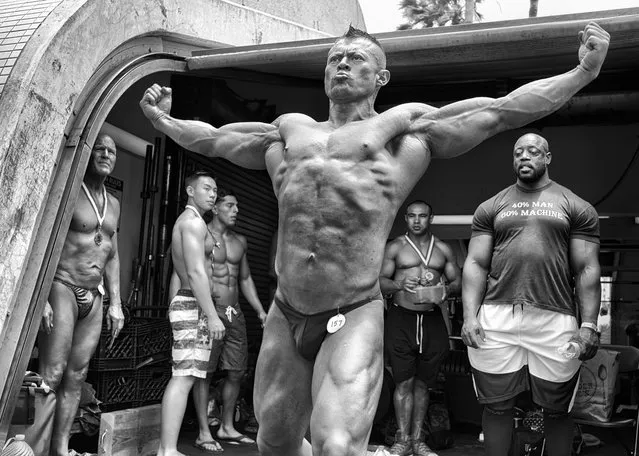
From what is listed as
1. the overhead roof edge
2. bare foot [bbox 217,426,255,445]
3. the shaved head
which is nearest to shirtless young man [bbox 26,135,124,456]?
the overhead roof edge

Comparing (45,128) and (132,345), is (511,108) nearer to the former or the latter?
(45,128)

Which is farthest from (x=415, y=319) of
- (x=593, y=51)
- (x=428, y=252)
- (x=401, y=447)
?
(x=593, y=51)

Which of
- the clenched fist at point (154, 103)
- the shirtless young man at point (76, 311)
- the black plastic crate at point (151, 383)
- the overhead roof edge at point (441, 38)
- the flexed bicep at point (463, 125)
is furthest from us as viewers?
the black plastic crate at point (151, 383)

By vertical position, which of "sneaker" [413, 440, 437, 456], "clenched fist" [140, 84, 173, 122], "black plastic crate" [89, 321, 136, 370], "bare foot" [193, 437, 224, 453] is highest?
"clenched fist" [140, 84, 173, 122]

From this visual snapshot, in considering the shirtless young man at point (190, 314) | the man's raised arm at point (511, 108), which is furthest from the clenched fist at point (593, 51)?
the shirtless young man at point (190, 314)

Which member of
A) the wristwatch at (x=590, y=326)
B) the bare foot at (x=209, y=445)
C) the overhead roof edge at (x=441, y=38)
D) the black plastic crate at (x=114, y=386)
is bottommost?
the bare foot at (x=209, y=445)

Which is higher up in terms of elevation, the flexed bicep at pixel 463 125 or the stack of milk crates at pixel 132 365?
the flexed bicep at pixel 463 125

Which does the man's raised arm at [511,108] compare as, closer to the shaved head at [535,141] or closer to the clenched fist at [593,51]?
the clenched fist at [593,51]

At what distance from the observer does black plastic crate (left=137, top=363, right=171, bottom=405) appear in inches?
271

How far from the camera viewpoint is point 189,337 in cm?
629

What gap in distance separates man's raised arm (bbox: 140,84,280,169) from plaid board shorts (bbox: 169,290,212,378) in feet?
8.27

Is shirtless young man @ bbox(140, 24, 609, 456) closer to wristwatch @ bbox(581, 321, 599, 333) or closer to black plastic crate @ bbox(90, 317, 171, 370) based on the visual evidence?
wristwatch @ bbox(581, 321, 599, 333)

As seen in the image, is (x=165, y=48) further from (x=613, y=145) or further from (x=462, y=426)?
(x=613, y=145)

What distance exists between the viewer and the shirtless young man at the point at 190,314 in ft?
20.2
